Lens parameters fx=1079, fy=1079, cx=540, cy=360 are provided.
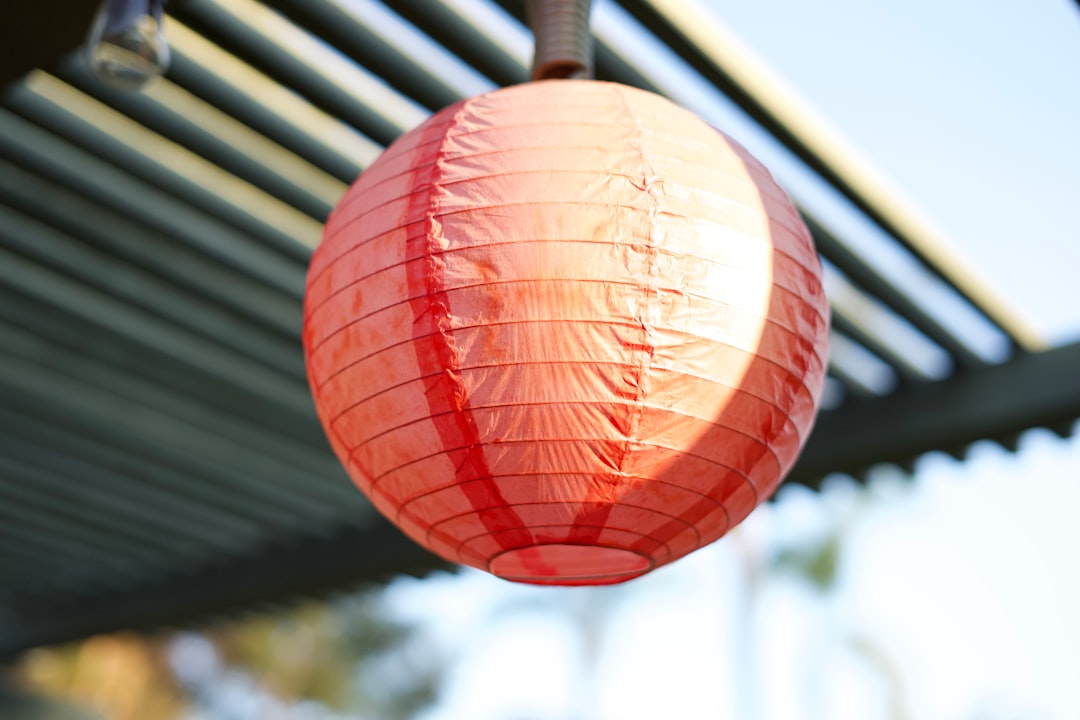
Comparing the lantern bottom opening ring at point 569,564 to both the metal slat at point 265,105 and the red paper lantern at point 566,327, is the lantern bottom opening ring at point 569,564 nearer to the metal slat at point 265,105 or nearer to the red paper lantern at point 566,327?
the red paper lantern at point 566,327

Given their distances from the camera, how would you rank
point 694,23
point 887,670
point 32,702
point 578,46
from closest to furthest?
1. point 578,46
2. point 694,23
3. point 32,702
4. point 887,670

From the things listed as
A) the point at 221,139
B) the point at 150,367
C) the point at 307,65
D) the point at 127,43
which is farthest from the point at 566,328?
the point at 150,367

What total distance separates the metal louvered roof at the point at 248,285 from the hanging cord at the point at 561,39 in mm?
674

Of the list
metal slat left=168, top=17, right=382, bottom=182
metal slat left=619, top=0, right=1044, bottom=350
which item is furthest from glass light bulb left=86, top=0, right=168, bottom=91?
metal slat left=619, top=0, right=1044, bottom=350

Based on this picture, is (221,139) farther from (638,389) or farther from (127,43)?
(638,389)

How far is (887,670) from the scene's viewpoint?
12.6 meters

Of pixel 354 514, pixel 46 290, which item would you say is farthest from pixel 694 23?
pixel 354 514

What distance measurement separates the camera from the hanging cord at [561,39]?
143 centimetres

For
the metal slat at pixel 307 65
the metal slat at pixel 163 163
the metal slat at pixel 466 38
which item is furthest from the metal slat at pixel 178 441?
the metal slat at pixel 466 38

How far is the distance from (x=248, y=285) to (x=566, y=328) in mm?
2131

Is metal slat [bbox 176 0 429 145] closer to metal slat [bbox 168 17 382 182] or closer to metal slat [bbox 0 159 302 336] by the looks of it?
metal slat [bbox 168 17 382 182]

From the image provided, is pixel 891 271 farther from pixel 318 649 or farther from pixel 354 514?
pixel 318 649

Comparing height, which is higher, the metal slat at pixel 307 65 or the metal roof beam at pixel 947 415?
the metal slat at pixel 307 65

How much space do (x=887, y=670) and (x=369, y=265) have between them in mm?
12802
